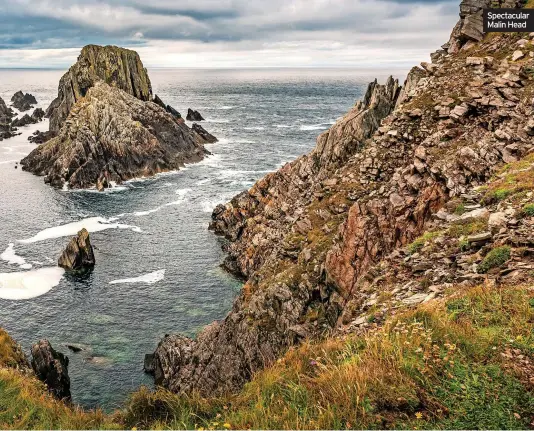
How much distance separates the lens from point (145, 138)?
4658 inches

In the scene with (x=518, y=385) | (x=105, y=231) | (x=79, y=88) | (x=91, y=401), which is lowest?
(x=91, y=401)

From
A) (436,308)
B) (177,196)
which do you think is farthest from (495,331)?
(177,196)

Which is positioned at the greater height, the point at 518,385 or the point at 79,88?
the point at 79,88

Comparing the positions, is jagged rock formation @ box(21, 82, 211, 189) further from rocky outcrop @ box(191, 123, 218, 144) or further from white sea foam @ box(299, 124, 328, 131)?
white sea foam @ box(299, 124, 328, 131)

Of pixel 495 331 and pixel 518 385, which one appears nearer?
pixel 518 385

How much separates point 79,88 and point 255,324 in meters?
133

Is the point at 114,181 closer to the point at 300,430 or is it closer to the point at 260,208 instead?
the point at 260,208

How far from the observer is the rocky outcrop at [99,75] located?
140 m

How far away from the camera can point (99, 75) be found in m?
141

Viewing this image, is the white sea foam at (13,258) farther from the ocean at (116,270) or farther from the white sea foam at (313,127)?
the white sea foam at (313,127)
